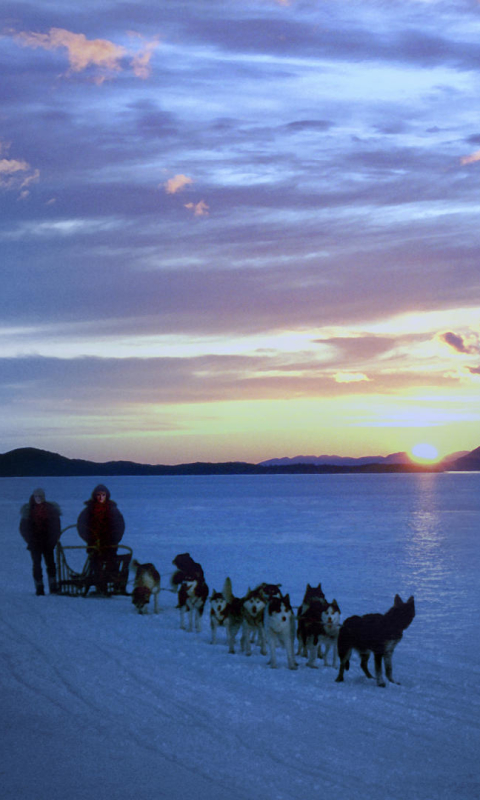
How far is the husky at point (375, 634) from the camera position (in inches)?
347

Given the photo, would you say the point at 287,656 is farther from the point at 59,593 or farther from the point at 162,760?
the point at 59,593

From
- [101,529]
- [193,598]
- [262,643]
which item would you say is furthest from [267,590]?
[101,529]

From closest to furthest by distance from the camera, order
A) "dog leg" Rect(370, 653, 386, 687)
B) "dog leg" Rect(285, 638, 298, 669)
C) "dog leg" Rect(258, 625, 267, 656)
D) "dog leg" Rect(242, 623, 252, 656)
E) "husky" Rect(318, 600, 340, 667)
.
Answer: "dog leg" Rect(370, 653, 386, 687) < "dog leg" Rect(285, 638, 298, 669) < "husky" Rect(318, 600, 340, 667) < "dog leg" Rect(242, 623, 252, 656) < "dog leg" Rect(258, 625, 267, 656)

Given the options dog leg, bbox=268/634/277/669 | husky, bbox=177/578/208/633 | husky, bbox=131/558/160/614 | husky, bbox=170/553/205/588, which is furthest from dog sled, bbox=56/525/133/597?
dog leg, bbox=268/634/277/669

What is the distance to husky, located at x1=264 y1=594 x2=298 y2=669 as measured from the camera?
9.52 meters

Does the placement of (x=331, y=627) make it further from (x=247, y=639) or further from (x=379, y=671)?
(x=247, y=639)

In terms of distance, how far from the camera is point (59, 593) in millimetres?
15195

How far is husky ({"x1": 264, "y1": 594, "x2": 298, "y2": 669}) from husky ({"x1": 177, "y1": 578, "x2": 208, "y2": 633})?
2.32 metres

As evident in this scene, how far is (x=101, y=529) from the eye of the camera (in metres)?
14.7

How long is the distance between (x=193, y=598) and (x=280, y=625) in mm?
2637

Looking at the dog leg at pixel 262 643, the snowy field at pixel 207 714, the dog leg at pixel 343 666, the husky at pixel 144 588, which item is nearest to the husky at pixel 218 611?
the snowy field at pixel 207 714

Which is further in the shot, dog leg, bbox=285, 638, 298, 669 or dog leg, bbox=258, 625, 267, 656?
dog leg, bbox=258, 625, 267, 656

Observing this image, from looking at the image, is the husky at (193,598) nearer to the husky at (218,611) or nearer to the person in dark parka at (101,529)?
the husky at (218,611)

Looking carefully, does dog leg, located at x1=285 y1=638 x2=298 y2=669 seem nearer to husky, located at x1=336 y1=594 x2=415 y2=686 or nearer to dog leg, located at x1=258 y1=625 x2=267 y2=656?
dog leg, located at x1=258 y1=625 x2=267 y2=656
